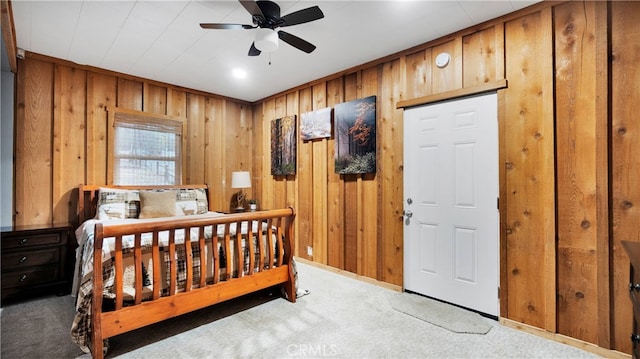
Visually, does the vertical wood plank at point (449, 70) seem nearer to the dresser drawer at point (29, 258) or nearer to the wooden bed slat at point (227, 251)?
the wooden bed slat at point (227, 251)

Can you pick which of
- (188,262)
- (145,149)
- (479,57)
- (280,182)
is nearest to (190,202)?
(145,149)

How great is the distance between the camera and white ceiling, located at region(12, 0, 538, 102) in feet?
7.82

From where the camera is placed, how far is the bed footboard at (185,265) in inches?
77.4

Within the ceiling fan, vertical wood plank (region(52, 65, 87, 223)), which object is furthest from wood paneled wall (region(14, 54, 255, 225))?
the ceiling fan

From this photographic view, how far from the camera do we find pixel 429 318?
258cm

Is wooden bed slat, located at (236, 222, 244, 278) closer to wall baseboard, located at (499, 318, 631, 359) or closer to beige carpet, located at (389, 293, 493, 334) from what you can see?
beige carpet, located at (389, 293, 493, 334)

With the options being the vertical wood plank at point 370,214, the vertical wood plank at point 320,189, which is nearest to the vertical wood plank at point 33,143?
the vertical wood plank at point 320,189

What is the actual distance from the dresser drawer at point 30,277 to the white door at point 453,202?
3637mm

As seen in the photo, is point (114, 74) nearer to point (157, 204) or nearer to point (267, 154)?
point (157, 204)

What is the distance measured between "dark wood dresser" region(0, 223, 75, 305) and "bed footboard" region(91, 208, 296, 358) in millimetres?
1361

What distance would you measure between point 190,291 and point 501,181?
2702 mm

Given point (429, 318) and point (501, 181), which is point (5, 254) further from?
point (501, 181)

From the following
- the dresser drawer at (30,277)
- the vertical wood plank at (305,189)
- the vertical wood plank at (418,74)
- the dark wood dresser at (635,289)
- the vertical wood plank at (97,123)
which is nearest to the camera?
the dark wood dresser at (635,289)

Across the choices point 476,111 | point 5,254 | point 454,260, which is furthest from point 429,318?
point 5,254
